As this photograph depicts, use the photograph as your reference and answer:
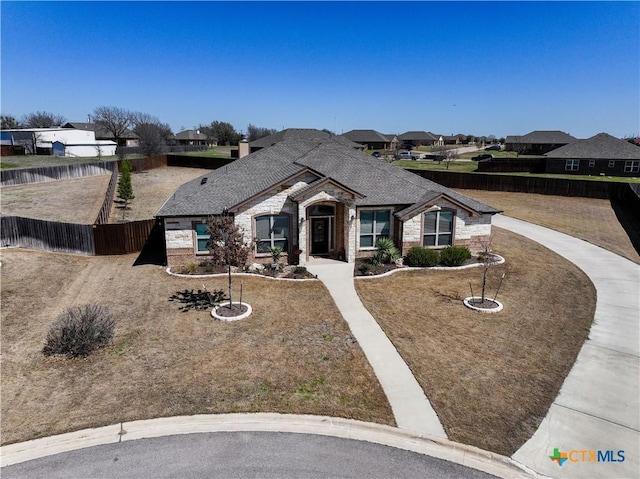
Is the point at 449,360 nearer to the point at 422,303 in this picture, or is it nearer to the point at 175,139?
the point at 422,303

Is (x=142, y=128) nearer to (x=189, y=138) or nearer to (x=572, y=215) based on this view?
(x=189, y=138)

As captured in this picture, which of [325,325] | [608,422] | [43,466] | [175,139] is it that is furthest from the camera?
[175,139]

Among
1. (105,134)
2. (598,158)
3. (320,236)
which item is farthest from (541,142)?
(105,134)

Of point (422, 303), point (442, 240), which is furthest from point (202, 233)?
point (442, 240)

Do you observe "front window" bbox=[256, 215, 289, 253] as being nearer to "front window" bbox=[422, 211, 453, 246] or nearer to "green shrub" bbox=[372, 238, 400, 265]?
"green shrub" bbox=[372, 238, 400, 265]

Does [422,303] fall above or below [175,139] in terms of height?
below

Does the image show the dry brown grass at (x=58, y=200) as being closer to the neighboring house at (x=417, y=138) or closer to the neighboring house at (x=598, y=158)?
the neighboring house at (x=598, y=158)

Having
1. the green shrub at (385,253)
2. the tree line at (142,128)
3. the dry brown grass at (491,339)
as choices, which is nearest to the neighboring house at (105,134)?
the tree line at (142,128)
